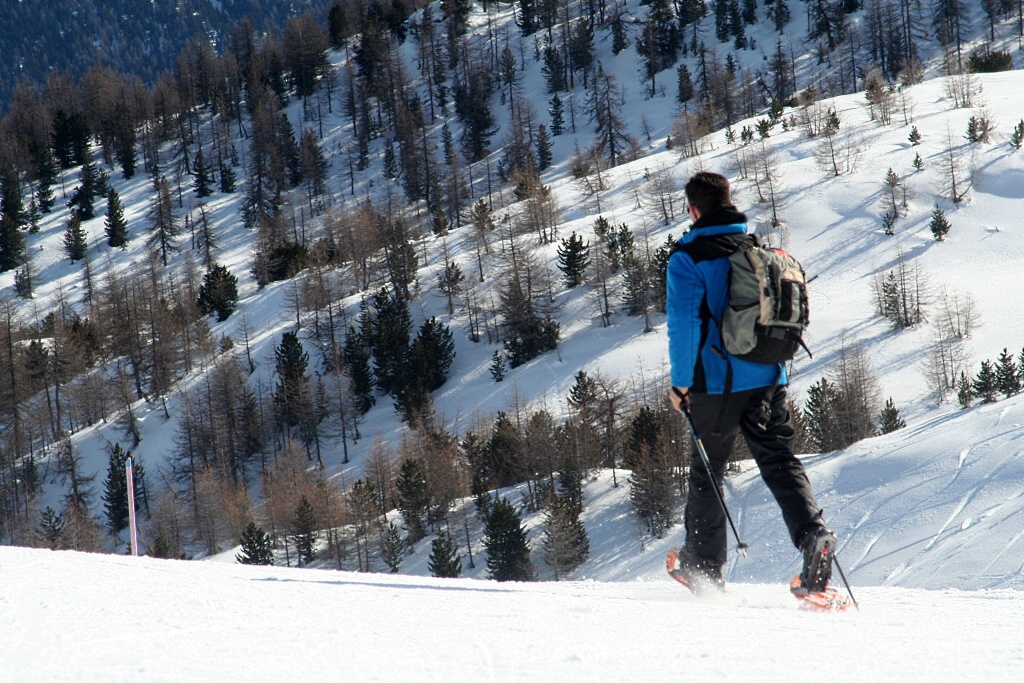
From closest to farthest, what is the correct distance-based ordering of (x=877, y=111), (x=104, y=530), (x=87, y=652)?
1. (x=87, y=652)
2. (x=104, y=530)
3. (x=877, y=111)

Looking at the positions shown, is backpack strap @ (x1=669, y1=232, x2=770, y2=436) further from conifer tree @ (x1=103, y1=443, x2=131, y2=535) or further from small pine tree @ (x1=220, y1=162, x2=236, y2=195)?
small pine tree @ (x1=220, y1=162, x2=236, y2=195)

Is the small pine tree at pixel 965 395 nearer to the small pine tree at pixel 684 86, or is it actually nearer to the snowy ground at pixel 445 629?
the snowy ground at pixel 445 629

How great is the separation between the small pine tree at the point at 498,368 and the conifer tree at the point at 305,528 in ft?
45.1

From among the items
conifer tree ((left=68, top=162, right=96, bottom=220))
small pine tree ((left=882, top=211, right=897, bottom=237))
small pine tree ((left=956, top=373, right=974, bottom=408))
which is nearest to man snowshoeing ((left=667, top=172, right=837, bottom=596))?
small pine tree ((left=956, top=373, right=974, bottom=408))

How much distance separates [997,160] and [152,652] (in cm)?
5196

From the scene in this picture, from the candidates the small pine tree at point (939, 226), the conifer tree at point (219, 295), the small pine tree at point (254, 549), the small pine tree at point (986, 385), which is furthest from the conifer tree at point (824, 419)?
the conifer tree at point (219, 295)

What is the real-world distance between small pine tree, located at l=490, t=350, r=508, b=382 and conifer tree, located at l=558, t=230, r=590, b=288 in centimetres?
688

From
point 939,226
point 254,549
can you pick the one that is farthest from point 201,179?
point 939,226

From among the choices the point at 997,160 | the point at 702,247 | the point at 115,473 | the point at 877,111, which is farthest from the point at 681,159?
the point at 702,247

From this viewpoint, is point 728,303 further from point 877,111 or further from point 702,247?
point 877,111

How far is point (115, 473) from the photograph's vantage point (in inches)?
1646

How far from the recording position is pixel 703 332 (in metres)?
3.75

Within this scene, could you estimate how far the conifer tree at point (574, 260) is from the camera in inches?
1773

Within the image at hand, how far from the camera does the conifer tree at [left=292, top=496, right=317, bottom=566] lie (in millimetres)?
30625
